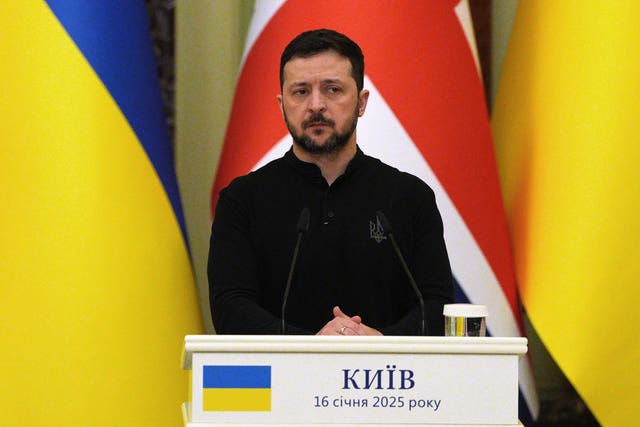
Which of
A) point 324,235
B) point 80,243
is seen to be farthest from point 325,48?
point 80,243

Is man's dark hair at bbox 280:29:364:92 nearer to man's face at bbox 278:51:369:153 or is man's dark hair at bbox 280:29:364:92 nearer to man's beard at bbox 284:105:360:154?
man's face at bbox 278:51:369:153

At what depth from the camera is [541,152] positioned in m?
2.95

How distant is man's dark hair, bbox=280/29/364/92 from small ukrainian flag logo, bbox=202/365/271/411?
2.93 feet

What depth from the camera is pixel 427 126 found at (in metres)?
2.89

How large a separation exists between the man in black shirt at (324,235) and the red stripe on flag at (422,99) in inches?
24.0

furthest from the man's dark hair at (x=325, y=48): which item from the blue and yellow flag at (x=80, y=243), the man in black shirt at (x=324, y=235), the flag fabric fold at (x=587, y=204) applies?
the flag fabric fold at (x=587, y=204)

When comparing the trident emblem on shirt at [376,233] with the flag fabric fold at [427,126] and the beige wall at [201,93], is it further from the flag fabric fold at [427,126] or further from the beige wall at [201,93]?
the beige wall at [201,93]

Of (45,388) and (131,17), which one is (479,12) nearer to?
(131,17)

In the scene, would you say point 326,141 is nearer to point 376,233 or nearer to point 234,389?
point 376,233

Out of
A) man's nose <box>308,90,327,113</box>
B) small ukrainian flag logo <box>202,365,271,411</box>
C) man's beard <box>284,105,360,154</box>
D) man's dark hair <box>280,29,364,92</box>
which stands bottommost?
small ukrainian flag logo <box>202,365,271,411</box>

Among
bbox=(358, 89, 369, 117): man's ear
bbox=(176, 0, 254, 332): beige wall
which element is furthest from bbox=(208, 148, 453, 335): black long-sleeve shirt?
bbox=(176, 0, 254, 332): beige wall

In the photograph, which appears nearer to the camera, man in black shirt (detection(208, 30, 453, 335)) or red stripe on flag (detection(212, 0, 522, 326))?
man in black shirt (detection(208, 30, 453, 335))

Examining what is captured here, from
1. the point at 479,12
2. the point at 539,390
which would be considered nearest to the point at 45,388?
the point at 539,390

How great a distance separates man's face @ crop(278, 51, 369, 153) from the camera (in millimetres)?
2193
